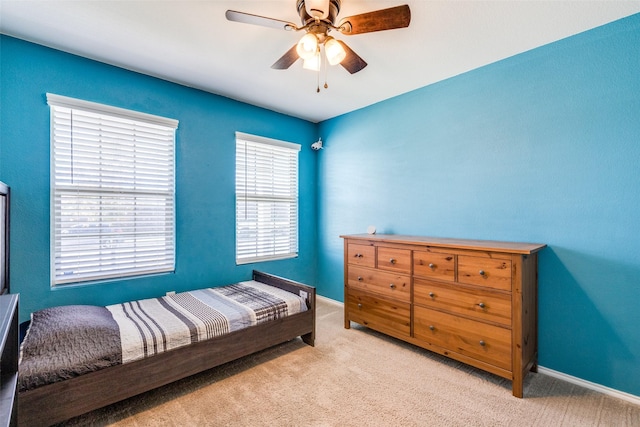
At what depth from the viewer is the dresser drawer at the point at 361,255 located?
115 inches

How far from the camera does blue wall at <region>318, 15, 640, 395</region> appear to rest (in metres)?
1.99

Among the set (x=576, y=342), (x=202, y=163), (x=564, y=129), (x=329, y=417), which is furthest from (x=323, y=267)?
(x=564, y=129)

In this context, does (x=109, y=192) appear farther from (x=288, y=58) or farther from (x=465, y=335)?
(x=465, y=335)

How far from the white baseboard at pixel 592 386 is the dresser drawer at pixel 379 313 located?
1.08 meters

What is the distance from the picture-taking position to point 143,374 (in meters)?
1.89

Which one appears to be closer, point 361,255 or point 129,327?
point 129,327

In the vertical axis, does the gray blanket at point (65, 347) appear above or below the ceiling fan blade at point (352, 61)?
below

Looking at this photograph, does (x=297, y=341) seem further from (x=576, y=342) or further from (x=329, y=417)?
(x=576, y=342)

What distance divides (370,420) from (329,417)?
0.25 m

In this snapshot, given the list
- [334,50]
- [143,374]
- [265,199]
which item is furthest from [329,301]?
[334,50]

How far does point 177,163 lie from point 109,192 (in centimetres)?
66

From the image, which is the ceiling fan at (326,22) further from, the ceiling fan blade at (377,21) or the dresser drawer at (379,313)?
the dresser drawer at (379,313)

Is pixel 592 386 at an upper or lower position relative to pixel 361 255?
lower

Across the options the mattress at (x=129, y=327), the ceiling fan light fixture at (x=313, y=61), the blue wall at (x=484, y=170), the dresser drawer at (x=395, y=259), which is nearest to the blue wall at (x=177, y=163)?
the blue wall at (x=484, y=170)
